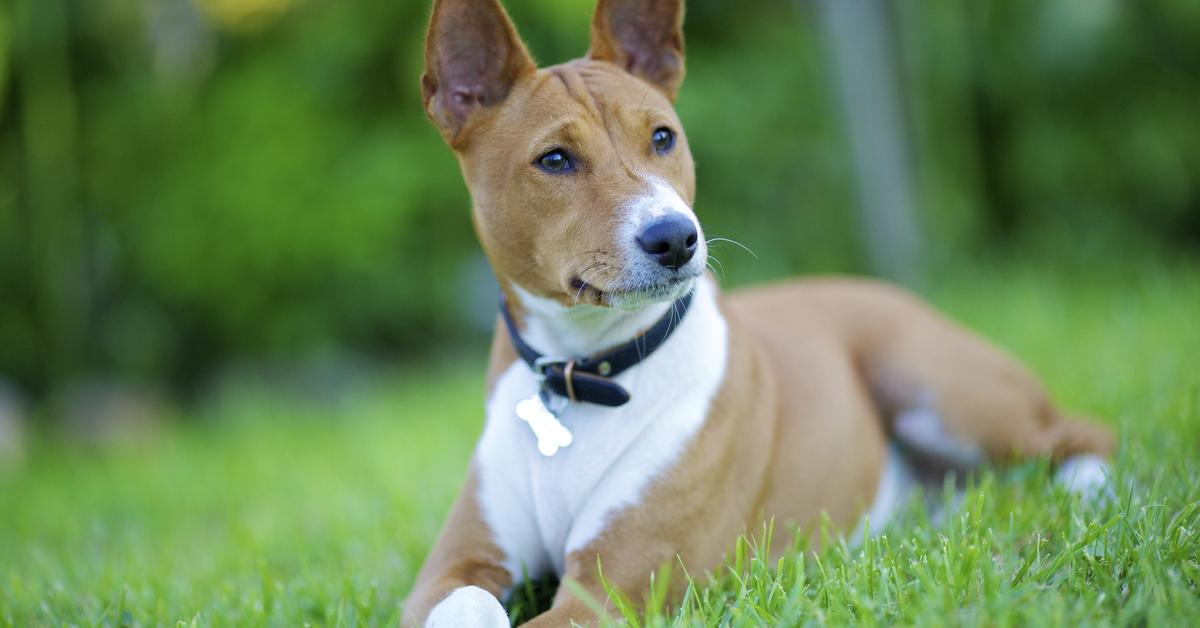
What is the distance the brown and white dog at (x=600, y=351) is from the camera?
2643mm

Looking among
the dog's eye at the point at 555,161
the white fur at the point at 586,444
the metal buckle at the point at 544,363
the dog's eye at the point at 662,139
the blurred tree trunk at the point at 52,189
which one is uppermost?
the dog's eye at the point at 662,139

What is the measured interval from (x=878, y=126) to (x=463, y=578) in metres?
5.05

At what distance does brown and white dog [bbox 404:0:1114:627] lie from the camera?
264 centimetres

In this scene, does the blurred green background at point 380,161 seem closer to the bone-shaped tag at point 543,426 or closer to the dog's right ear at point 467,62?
the dog's right ear at point 467,62

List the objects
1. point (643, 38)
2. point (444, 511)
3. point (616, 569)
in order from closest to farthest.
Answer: point (616, 569), point (643, 38), point (444, 511)

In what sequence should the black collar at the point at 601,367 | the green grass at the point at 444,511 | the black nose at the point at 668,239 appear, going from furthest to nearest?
1. the black collar at the point at 601,367
2. the black nose at the point at 668,239
3. the green grass at the point at 444,511

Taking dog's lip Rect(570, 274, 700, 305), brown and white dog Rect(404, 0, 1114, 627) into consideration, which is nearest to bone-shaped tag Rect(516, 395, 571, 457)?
brown and white dog Rect(404, 0, 1114, 627)

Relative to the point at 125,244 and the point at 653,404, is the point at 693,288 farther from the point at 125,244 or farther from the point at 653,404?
the point at 125,244

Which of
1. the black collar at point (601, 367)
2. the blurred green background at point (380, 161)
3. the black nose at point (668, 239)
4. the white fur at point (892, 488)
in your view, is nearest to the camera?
the black nose at point (668, 239)

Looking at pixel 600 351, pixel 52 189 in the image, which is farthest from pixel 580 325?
pixel 52 189

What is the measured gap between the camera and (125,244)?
778cm

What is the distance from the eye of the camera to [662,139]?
2.91 metres

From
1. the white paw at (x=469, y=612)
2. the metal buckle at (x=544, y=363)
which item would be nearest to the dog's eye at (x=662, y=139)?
A: the metal buckle at (x=544, y=363)

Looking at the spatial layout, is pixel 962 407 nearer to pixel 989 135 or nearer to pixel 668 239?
pixel 668 239
